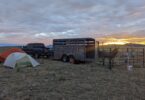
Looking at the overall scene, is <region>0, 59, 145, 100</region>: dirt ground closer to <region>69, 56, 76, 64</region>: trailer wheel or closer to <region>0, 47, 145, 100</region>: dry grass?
<region>0, 47, 145, 100</region>: dry grass

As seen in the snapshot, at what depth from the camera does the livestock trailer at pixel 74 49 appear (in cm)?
2045

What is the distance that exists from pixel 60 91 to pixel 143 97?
2894 millimetres

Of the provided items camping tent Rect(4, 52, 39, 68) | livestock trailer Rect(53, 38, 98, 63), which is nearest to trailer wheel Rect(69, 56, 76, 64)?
livestock trailer Rect(53, 38, 98, 63)

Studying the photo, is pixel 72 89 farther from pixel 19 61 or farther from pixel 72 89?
pixel 19 61

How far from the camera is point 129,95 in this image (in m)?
9.07

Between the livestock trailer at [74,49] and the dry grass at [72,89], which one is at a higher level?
the livestock trailer at [74,49]

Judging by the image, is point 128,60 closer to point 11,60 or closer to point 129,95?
point 11,60

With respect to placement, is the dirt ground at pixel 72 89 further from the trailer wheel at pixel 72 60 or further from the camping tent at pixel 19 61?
the trailer wheel at pixel 72 60

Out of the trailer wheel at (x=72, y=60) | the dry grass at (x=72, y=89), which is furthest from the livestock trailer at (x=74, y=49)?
the dry grass at (x=72, y=89)

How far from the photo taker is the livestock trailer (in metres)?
20.5

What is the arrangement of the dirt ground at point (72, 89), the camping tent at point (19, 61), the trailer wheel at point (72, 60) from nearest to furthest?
1. the dirt ground at point (72, 89)
2. the camping tent at point (19, 61)
3. the trailer wheel at point (72, 60)

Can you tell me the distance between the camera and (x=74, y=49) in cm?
2120

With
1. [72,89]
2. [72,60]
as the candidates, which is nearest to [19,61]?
[72,60]

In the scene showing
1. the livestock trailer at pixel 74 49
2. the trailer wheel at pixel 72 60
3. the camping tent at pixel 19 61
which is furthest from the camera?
the trailer wheel at pixel 72 60
